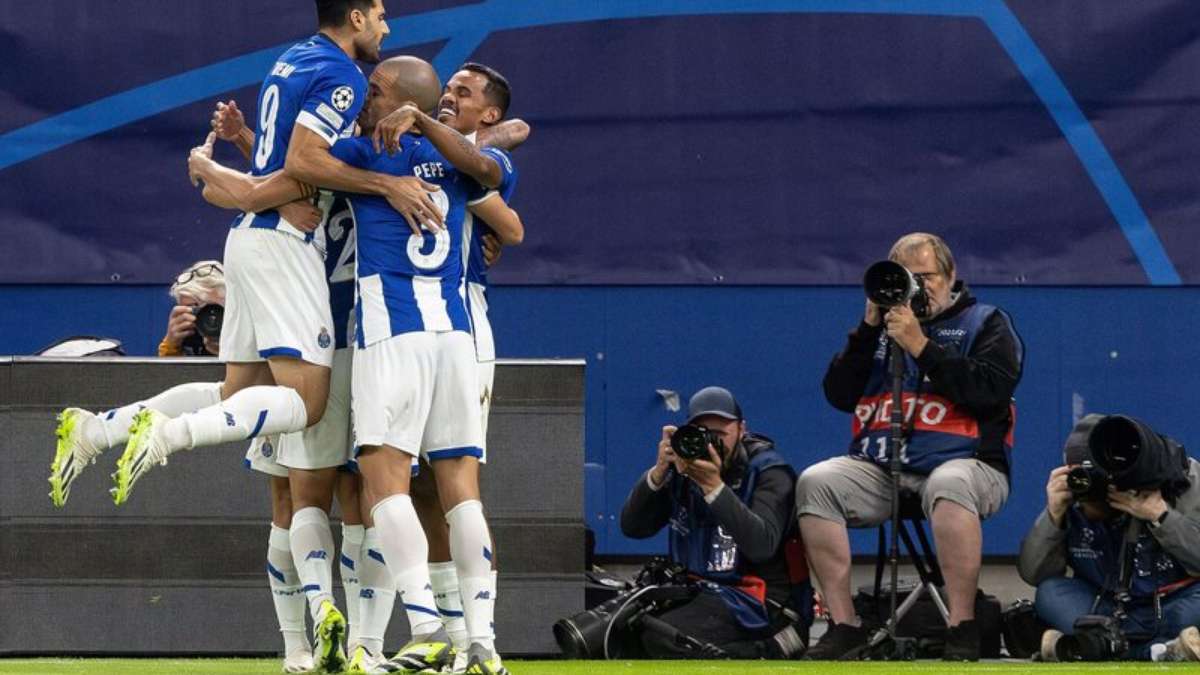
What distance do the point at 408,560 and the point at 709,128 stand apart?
3.72 m

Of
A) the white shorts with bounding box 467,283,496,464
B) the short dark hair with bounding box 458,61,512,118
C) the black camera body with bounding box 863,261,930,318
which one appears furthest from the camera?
the black camera body with bounding box 863,261,930,318

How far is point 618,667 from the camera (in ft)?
23.7

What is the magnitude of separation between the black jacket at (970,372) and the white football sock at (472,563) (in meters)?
2.48

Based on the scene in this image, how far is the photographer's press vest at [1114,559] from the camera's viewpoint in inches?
310

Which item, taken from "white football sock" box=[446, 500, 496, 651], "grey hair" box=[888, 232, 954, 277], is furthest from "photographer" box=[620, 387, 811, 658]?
"white football sock" box=[446, 500, 496, 651]

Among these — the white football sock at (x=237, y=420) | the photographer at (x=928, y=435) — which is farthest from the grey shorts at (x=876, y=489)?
the white football sock at (x=237, y=420)

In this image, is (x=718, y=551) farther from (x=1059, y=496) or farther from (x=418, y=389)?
(x=418, y=389)

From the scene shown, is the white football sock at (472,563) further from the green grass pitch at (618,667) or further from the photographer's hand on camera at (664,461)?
the photographer's hand on camera at (664,461)

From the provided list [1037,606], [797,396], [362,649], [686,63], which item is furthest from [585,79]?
[362,649]

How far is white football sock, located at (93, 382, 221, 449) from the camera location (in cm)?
631

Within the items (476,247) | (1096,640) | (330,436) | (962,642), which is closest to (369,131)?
(476,247)

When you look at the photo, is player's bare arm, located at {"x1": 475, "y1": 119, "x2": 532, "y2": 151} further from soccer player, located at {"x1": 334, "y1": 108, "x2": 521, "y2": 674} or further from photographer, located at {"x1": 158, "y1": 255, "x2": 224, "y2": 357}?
photographer, located at {"x1": 158, "y1": 255, "x2": 224, "y2": 357}

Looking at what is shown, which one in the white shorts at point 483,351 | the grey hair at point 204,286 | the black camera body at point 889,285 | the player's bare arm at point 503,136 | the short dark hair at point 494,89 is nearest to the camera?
the white shorts at point 483,351

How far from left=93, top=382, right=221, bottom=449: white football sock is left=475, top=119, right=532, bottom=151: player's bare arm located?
1271mm
